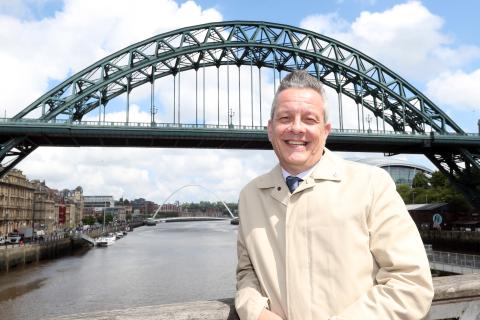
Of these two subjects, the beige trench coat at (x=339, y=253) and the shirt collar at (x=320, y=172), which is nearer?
the beige trench coat at (x=339, y=253)

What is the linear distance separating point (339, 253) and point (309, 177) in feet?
1.14

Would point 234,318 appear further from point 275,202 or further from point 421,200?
point 421,200

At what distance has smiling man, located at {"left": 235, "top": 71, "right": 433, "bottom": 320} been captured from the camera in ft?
5.91

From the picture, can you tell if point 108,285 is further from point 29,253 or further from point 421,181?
point 421,181

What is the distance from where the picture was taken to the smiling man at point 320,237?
180 centimetres

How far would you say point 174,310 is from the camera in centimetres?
223

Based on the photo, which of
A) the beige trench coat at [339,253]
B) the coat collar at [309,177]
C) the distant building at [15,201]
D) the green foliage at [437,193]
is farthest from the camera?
the distant building at [15,201]

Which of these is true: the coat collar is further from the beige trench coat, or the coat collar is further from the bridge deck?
the bridge deck

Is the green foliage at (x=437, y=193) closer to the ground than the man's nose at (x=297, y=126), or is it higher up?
higher up

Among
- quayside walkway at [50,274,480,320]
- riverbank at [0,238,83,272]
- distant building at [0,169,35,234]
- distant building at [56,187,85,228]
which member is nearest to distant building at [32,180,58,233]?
distant building at [56,187,85,228]

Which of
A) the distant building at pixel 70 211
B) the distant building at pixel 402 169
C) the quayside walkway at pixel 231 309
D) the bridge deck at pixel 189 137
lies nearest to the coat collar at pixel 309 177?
the quayside walkway at pixel 231 309

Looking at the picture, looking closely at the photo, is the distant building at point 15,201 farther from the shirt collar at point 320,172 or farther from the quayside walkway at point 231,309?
the shirt collar at point 320,172

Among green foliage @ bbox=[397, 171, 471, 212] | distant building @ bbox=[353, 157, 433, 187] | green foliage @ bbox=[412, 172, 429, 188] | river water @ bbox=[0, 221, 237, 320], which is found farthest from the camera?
distant building @ bbox=[353, 157, 433, 187]

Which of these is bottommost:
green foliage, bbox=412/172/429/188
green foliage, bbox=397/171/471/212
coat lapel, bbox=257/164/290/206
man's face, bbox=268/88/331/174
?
coat lapel, bbox=257/164/290/206
